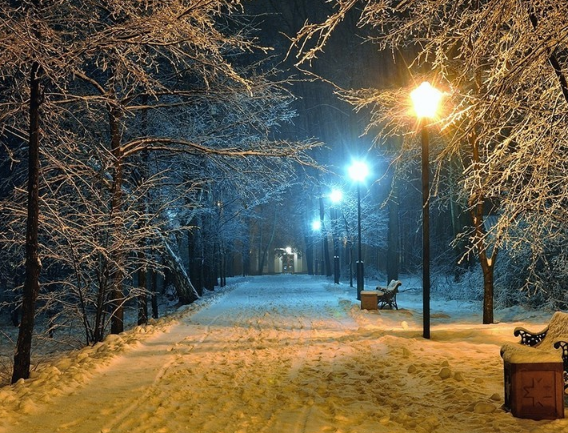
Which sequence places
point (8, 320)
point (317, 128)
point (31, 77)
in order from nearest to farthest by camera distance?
1. point (31, 77)
2. point (8, 320)
3. point (317, 128)

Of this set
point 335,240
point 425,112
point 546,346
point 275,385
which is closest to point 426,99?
point 425,112

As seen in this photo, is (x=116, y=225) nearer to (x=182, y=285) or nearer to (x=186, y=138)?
(x=186, y=138)

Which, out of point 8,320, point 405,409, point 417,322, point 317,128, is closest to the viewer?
point 405,409

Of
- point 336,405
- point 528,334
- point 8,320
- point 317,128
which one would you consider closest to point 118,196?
point 336,405

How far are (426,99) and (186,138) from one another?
682 cm

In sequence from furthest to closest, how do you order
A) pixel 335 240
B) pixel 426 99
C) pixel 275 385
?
pixel 335 240 < pixel 426 99 < pixel 275 385

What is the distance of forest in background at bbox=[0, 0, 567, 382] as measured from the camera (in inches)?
277

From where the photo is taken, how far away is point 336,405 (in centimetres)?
588

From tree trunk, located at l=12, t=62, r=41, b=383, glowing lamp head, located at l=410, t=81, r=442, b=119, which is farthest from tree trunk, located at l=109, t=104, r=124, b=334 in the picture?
glowing lamp head, located at l=410, t=81, r=442, b=119

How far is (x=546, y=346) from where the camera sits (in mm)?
6742

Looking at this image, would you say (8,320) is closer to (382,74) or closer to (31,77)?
(382,74)

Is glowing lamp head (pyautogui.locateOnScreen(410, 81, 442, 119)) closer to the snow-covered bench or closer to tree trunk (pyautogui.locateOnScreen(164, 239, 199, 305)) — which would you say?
the snow-covered bench

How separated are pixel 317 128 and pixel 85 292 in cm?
3329

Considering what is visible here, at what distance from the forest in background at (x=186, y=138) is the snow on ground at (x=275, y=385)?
179 cm
